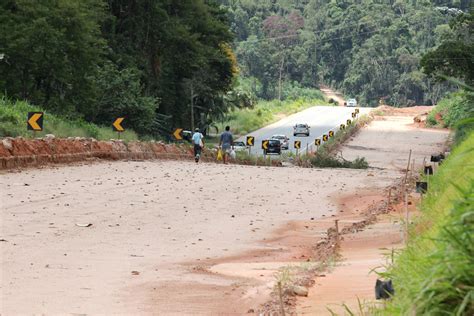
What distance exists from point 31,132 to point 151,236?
741 inches

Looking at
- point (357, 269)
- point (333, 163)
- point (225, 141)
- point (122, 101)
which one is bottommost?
point (333, 163)

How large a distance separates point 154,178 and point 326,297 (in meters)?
18.6

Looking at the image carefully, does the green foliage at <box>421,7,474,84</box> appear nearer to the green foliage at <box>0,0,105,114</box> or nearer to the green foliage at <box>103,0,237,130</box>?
the green foliage at <box>0,0,105,114</box>

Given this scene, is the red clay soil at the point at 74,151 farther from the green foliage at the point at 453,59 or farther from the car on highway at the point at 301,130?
the car on highway at the point at 301,130

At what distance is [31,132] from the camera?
35062 mm

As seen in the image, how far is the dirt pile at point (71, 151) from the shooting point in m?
27.9

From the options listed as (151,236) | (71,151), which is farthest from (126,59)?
(151,236)

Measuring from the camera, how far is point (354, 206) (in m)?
25.4

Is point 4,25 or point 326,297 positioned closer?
point 326,297

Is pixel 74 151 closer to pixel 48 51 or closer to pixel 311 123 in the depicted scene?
pixel 48 51

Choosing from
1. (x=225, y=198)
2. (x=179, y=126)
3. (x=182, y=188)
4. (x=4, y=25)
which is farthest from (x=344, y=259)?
(x=179, y=126)

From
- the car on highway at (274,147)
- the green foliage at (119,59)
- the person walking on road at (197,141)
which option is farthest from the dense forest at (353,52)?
the person walking on road at (197,141)

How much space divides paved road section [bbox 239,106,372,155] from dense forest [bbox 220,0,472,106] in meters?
19.8

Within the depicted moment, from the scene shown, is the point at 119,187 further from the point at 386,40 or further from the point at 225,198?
the point at 386,40
